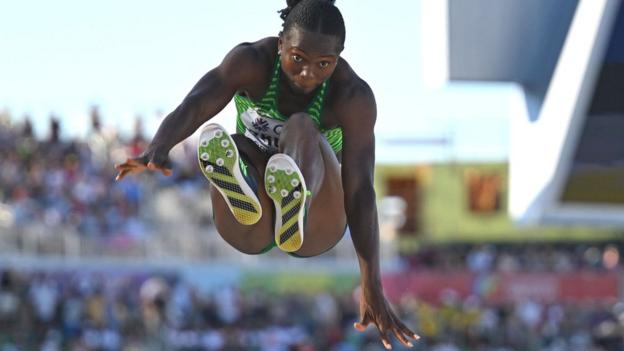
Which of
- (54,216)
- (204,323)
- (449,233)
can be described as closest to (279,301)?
(204,323)

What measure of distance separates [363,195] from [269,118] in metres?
0.66

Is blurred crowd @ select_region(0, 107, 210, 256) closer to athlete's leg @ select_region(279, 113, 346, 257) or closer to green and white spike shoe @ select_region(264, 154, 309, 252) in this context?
athlete's leg @ select_region(279, 113, 346, 257)

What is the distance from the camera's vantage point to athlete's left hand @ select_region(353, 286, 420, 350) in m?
6.21

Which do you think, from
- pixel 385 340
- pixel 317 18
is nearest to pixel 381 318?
pixel 385 340

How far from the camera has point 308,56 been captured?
19.7ft

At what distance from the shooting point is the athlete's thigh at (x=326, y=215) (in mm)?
6840

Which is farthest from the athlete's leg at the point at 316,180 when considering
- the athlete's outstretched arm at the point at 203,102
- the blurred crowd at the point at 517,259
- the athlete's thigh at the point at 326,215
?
the blurred crowd at the point at 517,259

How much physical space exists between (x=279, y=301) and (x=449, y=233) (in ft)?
36.1

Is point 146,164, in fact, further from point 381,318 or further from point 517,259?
point 517,259

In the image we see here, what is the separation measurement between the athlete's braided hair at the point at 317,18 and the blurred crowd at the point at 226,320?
40.6 ft

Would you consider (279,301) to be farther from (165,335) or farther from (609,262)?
(609,262)

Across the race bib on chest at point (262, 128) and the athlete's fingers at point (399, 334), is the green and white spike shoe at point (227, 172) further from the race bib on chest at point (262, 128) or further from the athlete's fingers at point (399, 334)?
the athlete's fingers at point (399, 334)

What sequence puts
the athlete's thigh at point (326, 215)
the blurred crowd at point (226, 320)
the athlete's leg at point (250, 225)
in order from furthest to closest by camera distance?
the blurred crowd at point (226, 320), the athlete's thigh at point (326, 215), the athlete's leg at point (250, 225)

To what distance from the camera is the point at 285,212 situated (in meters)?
6.48
